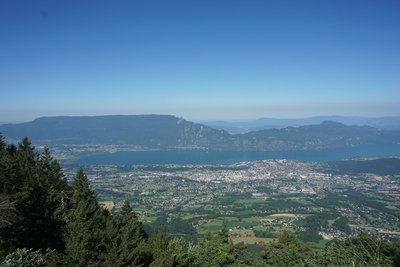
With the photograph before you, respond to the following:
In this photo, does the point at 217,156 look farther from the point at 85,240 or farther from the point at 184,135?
the point at 85,240

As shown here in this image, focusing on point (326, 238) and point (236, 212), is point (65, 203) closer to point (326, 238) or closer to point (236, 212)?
point (326, 238)

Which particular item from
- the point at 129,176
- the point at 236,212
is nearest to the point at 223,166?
the point at 129,176

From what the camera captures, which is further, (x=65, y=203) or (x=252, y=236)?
(x=252, y=236)

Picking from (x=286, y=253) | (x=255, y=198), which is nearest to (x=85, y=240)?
(x=286, y=253)

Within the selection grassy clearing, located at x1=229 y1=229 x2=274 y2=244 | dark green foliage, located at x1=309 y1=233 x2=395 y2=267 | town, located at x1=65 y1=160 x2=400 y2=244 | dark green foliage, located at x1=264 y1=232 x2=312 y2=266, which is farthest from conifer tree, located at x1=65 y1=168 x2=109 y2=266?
town, located at x1=65 y1=160 x2=400 y2=244

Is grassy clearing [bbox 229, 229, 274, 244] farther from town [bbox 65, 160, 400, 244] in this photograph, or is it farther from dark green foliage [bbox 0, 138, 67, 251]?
dark green foliage [bbox 0, 138, 67, 251]

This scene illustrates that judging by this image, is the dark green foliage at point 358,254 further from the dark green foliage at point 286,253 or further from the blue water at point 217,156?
the blue water at point 217,156
